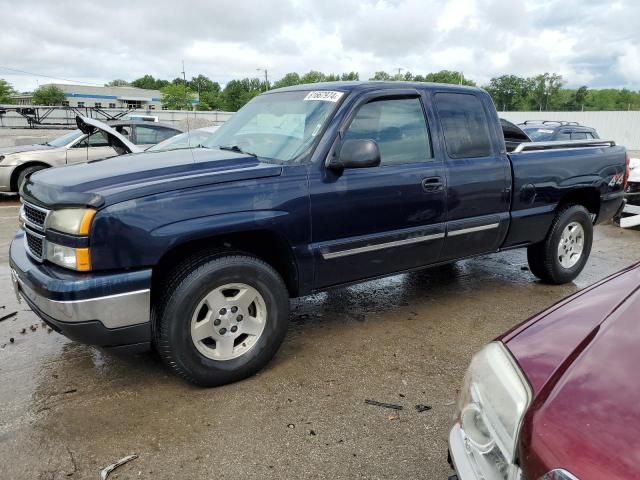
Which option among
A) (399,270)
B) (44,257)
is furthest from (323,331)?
(44,257)

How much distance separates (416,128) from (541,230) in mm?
1802

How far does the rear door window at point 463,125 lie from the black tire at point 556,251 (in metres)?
1.24

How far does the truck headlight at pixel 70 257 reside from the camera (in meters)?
2.70

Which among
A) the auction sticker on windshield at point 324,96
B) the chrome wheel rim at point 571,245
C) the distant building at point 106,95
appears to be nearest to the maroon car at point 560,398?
the auction sticker on windshield at point 324,96

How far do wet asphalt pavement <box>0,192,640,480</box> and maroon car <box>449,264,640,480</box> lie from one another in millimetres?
1013

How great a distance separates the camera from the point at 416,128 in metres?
3.98

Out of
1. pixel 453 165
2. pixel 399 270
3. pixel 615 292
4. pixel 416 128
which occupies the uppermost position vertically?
pixel 416 128

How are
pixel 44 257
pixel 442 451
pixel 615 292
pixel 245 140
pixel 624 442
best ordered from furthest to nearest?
pixel 245 140 < pixel 44 257 < pixel 442 451 < pixel 615 292 < pixel 624 442

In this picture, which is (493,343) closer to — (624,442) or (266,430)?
(624,442)

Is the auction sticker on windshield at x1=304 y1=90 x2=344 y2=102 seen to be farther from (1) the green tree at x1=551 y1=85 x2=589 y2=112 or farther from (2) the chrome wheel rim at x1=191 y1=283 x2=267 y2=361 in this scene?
(1) the green tree at x1=551 y1=85 x2=589 y2=112

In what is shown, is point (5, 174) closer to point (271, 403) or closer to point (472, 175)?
point (271, 403)

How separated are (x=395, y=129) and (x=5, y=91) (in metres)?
95.4

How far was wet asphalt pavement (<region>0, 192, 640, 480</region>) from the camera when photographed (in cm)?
250

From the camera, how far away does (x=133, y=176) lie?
2.97 m
